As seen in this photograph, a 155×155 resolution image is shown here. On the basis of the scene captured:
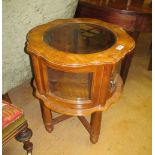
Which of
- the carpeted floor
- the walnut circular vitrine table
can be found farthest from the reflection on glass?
the carpeted floor

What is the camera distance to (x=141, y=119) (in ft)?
4.72

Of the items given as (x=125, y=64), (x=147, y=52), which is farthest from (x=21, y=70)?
(x=147, y=52)

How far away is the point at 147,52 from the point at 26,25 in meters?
1.44

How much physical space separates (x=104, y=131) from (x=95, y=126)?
21cm

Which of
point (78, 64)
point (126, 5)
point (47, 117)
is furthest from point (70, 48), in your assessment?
point (126, 5)

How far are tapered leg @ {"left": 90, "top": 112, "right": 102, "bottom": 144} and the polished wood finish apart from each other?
0.61 m

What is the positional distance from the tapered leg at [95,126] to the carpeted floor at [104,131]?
5 centimetres

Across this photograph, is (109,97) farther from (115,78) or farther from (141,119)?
(141,119)

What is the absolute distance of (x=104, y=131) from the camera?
1.35 meters

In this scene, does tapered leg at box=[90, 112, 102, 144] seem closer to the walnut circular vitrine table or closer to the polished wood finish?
the walnut circular vitrine table

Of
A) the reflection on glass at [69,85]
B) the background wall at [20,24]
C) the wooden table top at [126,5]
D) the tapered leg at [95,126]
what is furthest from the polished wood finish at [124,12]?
the tapered leg at [95,126]

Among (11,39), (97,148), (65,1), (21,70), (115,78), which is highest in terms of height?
(65,1)

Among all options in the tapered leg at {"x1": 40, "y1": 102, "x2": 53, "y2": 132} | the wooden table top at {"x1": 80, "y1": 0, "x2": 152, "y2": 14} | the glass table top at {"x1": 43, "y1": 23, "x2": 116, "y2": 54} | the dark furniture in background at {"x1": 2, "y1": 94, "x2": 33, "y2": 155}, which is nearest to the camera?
the dark furniture in background at {"x1": 2, "y1": 94, "x2": 33, "y2": 155}

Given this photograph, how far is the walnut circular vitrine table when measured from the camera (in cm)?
91
